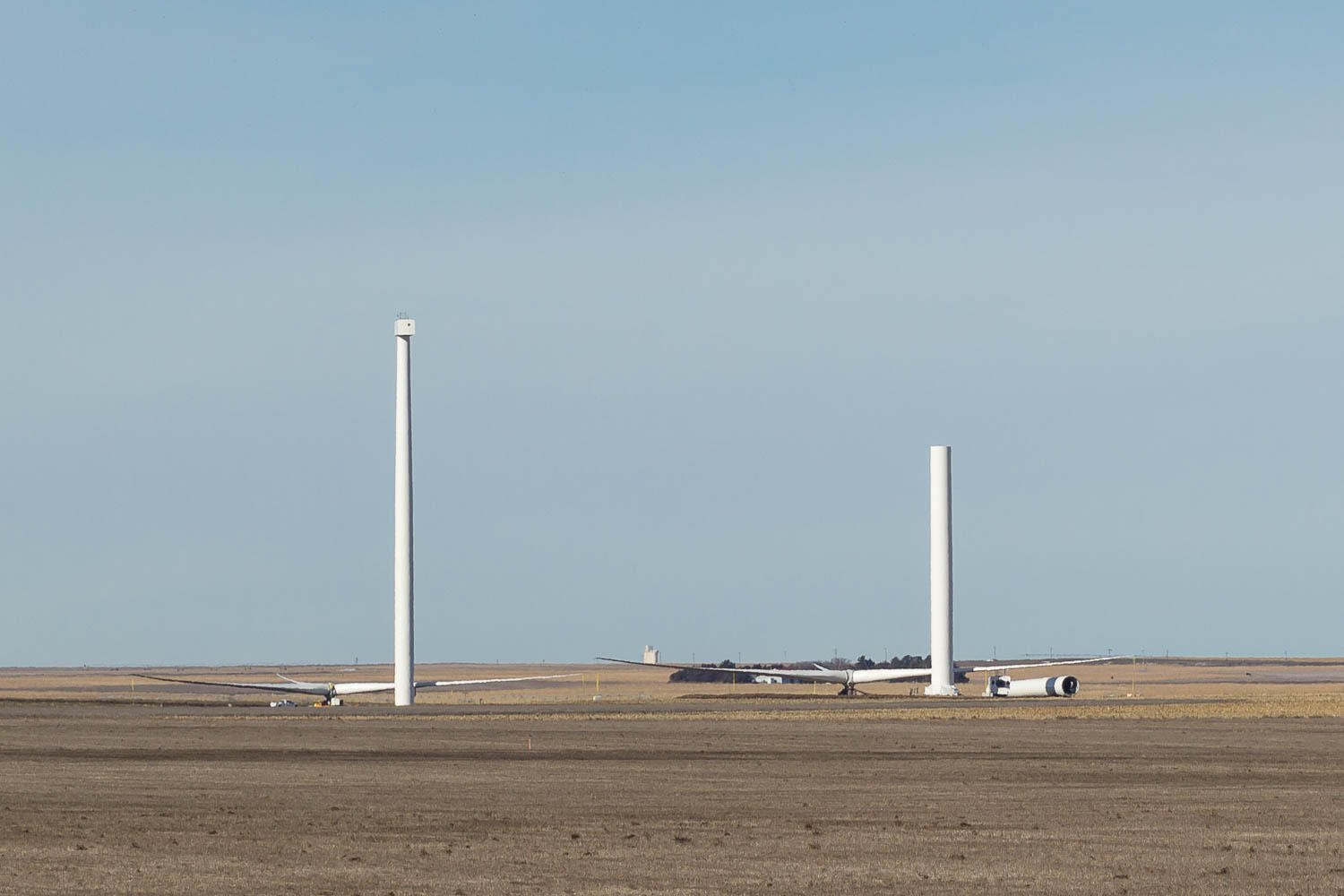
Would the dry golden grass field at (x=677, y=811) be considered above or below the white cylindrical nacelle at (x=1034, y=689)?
above

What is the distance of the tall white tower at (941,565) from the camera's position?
385 feet

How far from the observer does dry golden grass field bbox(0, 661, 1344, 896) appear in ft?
67.5

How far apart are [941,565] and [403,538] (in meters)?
Result: 35.6

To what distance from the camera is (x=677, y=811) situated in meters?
29.2

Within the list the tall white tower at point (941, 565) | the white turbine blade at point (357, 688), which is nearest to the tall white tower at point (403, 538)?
the white turbine blade at point (357, 688)

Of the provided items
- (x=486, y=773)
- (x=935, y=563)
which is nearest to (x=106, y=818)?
(x=486, y=773)

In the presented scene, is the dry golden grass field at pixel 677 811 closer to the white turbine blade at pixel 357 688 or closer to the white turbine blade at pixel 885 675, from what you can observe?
the white turbine blade at pixel 357 688

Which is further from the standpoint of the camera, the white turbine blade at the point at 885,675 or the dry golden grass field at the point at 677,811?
the white turbine blade at the point at 885,675

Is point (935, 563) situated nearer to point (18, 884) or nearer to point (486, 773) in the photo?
point (486, 773)

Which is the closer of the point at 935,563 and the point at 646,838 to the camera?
the point at 646,838

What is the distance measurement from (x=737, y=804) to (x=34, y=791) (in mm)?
13044

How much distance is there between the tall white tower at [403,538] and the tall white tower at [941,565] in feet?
111

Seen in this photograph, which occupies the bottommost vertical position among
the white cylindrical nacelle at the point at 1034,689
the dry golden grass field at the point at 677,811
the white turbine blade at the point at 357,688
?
the white turbine blade at the point at 357,688

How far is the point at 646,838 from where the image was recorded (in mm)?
24719
